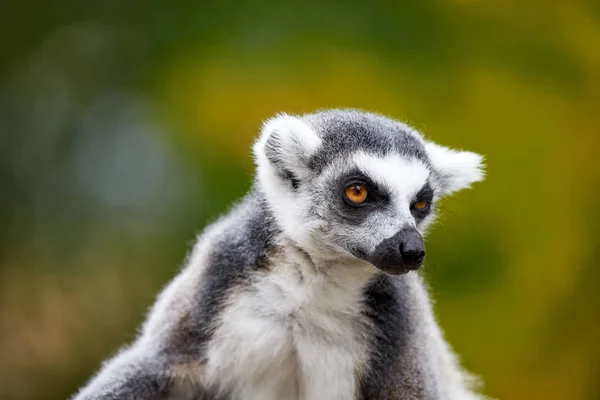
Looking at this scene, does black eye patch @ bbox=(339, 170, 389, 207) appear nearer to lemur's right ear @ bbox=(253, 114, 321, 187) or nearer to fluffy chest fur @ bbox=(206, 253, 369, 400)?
lemur's right ear @ bbox=(253, 114, 321, 187)

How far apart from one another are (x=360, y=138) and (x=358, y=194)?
240 mm

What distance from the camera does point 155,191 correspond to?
5.92 m

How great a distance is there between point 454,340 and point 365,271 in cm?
256

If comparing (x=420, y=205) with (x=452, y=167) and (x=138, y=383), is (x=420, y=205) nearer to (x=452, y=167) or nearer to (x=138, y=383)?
(x=452, y=167)

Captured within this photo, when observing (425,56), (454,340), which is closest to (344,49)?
(425,56)

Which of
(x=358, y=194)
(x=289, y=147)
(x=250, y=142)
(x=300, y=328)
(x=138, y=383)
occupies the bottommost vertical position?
(x=138, y=383)

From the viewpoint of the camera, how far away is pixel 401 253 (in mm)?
2820

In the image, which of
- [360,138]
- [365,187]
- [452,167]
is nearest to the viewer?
[365,187]

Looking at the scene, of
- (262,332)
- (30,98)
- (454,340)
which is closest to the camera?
(262,332)

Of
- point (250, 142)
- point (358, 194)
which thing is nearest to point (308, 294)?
point (358, 194)

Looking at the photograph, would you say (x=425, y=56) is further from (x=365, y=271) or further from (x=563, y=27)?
(x=365, y=271)

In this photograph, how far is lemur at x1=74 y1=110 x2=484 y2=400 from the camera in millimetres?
3090

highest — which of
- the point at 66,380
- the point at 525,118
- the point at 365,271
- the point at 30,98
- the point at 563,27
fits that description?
the point at 563,27

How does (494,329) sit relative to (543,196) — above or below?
below
